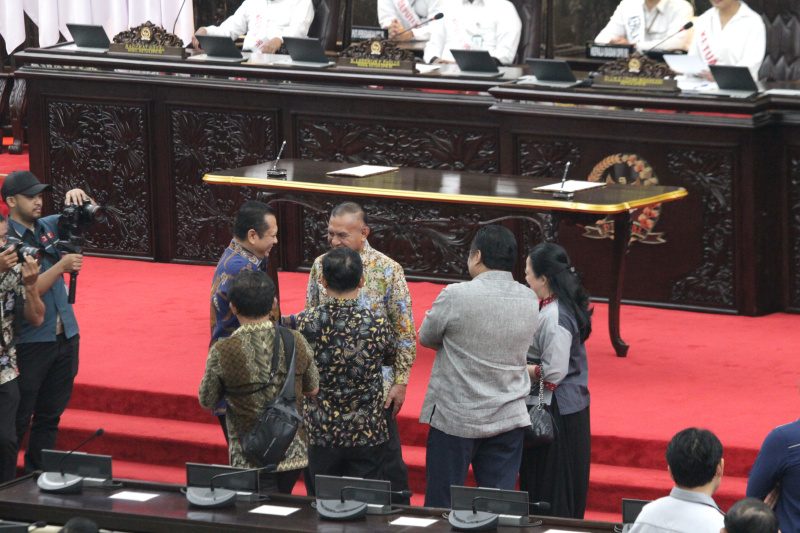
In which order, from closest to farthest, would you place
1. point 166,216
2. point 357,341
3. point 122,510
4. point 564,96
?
point 122,510 → point 357,341 → point 564,96 → point 166,216

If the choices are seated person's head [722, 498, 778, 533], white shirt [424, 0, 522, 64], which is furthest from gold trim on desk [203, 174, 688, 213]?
white shirt [424, 0, 522, 64]

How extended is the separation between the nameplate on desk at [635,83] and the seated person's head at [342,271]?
3180mm

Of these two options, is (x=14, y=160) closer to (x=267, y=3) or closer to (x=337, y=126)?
(x=267, y=3)

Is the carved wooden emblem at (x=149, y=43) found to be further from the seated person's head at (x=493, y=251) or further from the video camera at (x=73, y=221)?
the seated person's head at (x=493, y=251)

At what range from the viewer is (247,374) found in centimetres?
361

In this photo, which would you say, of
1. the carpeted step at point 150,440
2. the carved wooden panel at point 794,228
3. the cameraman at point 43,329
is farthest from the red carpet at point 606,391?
the cameraman at point 43,329

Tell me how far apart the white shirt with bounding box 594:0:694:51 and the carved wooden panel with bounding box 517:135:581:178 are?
252 centimetres

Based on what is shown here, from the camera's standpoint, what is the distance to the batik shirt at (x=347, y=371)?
3750 millimetres

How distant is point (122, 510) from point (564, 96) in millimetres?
3853

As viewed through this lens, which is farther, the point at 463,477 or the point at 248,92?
the point at 248,92

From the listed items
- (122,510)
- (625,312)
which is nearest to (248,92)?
(625,312)

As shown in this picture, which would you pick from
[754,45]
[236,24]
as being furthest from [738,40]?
[236,24]

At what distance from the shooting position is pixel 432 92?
706 cm

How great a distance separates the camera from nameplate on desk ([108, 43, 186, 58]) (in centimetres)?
779
